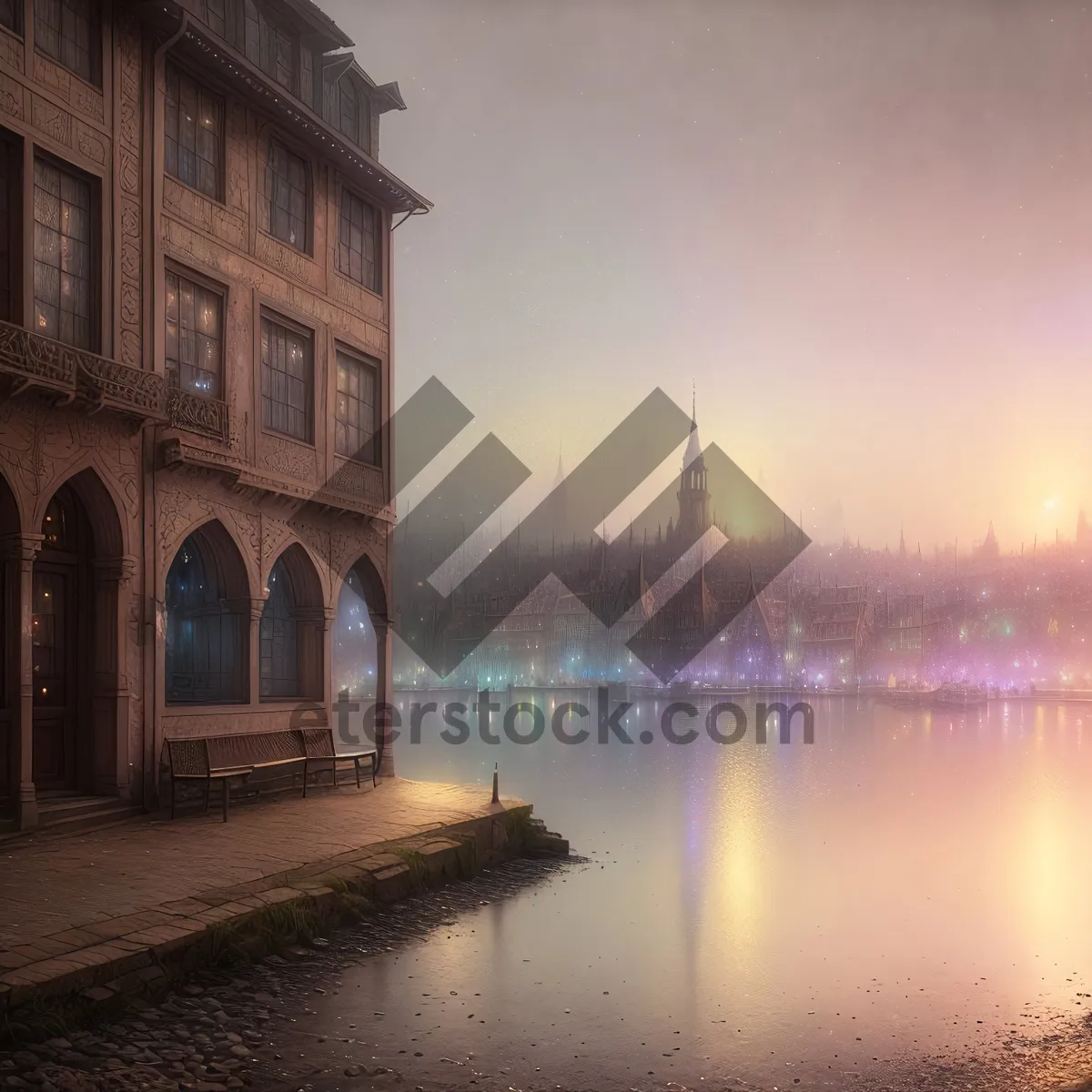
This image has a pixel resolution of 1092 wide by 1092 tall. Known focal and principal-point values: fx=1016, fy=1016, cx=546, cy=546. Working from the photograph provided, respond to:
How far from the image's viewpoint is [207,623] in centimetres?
1705

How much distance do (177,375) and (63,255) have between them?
2.37 meters

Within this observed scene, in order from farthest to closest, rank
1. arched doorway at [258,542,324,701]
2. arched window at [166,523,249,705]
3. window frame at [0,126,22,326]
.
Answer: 1. arched doorway at [258,542,324,701]
2. arched window at [166,523,249,705]
3. window frame at [0,126,22,326]

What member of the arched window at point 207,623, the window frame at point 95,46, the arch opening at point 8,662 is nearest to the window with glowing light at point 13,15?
the window frame at point 95,46

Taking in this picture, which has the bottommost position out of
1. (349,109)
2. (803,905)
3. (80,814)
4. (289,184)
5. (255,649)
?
(803,905)

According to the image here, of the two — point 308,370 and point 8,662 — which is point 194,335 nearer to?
point 308,370

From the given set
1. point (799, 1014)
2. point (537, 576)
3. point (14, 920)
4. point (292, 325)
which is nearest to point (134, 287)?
point (292, 325)

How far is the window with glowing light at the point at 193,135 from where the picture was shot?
1481 cm

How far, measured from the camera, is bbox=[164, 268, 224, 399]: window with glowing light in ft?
48.6

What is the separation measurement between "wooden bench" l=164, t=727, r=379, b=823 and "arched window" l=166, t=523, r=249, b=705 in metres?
0.94

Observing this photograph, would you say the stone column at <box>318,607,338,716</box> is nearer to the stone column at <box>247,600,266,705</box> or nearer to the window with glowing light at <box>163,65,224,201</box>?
the stone column at <box>247,600,266,705</box>

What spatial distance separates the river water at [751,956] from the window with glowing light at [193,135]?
11326 millimetres

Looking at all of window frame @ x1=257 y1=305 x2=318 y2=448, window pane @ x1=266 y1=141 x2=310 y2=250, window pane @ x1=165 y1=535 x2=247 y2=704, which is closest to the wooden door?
window pane @ x1=165 y1=535 x2=247 y2=704

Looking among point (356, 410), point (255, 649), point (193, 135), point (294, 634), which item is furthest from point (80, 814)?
point (193, 135)

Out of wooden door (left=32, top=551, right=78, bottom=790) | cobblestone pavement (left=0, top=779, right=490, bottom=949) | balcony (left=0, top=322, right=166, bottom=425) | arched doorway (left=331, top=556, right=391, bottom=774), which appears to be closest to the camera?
cobblestone pavement (left=0, top=779, right=490, bottom=949)
